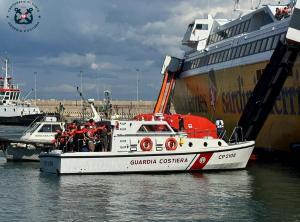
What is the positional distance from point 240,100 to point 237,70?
80.8 inches

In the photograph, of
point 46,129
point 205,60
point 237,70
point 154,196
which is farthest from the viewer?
point 205,60

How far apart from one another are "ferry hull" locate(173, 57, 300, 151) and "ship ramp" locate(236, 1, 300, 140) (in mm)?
1088

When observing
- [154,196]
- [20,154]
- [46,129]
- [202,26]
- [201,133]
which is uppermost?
[202,26]

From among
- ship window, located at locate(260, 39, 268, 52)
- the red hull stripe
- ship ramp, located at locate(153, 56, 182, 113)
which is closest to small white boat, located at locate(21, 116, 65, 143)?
the red hull stripe

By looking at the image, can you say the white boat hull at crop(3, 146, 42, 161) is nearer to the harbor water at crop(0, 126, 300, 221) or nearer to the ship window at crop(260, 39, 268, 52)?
the harbor water at crop(0, 126, 300, 221)

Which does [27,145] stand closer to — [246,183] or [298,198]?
[246,183]

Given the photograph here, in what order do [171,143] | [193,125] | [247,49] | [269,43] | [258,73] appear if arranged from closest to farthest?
[171,143] < [193,125] < [269,43] < [258,73] < [247,49]

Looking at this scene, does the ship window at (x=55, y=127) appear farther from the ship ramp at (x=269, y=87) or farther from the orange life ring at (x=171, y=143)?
the orange life ring at (x=171, y=143)

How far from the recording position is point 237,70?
40656mm

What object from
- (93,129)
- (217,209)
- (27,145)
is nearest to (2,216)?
(217,209)

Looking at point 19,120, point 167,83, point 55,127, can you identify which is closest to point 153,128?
point 55,127

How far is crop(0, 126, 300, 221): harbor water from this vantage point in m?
19.2

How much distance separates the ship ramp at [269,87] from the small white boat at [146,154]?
3396 millimetres

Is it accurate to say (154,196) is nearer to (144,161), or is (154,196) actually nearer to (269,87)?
(144,161)
